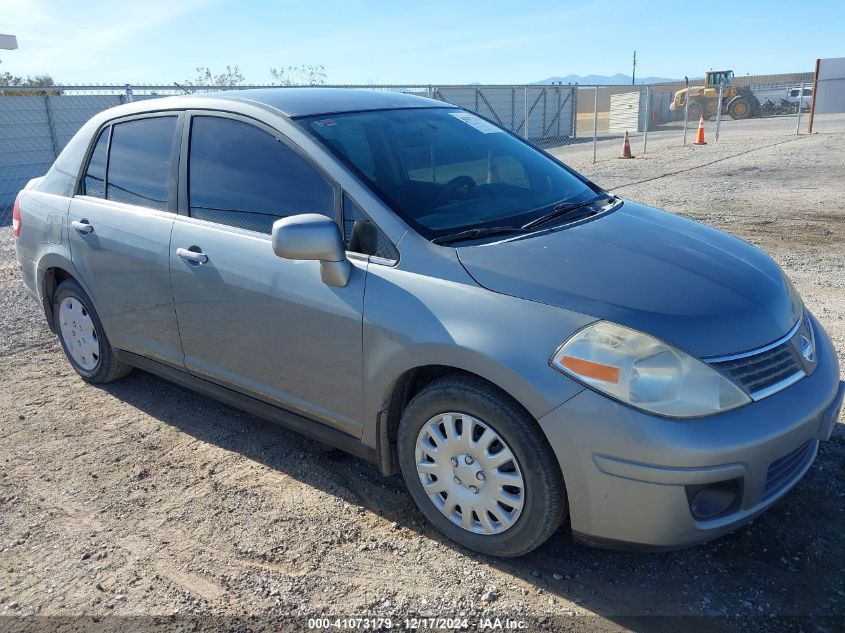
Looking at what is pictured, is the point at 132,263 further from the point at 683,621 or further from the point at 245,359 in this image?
the point at 683,621

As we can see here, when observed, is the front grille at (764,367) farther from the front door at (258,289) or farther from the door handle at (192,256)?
the door handle at (192,256)

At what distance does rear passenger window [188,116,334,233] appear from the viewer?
3.19 meters

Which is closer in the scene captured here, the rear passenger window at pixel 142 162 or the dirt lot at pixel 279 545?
the dirt lot at pixel 279 545

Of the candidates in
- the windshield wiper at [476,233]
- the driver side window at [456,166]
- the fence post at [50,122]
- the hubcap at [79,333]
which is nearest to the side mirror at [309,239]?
the windshield wiper at [476,233]

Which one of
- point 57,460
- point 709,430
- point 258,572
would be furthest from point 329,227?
point 57,460

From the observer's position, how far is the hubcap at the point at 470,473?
2.64 meters

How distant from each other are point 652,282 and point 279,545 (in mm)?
1860

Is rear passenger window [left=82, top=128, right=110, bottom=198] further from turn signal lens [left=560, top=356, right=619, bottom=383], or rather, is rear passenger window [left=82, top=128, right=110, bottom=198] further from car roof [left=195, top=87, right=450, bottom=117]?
turn signal lens [left=560, top=356, right=619, bottom=383]

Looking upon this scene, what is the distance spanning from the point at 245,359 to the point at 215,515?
737 millimetres

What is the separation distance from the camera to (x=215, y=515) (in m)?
3.23

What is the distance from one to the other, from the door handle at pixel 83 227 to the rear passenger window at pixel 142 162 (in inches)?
8.2

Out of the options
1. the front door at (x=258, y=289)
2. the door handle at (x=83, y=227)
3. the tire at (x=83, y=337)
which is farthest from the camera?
the tire at (x=83, y=337)

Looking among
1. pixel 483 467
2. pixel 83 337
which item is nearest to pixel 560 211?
pixel 483 467

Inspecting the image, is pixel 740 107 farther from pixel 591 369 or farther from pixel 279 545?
pixel 279 545
